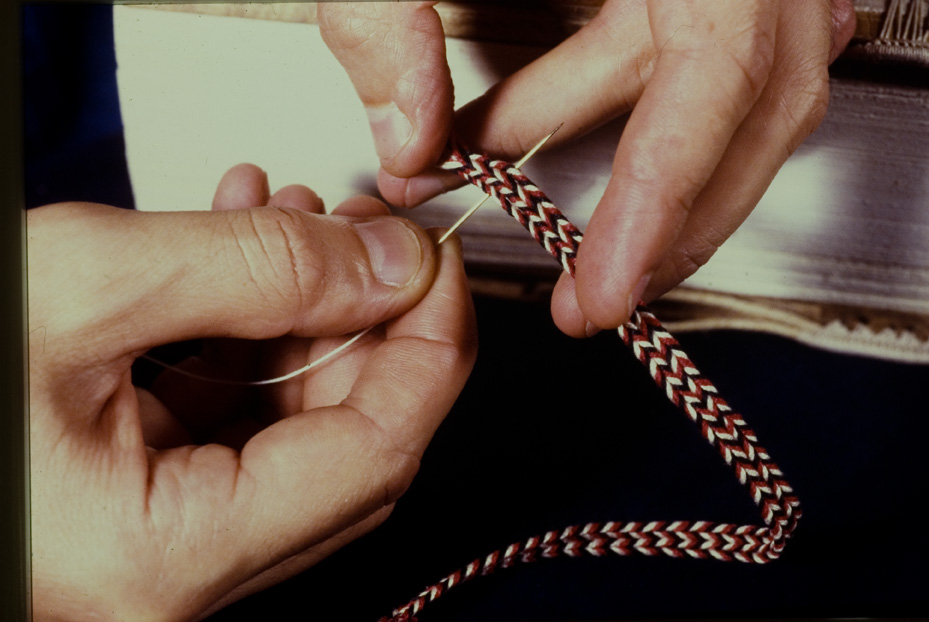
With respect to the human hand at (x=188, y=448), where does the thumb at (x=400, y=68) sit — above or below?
above

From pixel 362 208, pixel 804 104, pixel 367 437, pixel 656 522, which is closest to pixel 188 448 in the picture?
pixel 367 437

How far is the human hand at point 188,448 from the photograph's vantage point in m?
0.44

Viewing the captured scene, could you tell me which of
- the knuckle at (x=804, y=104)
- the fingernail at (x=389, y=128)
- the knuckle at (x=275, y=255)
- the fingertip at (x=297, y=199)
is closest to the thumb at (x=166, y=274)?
the knuckle at (x=275, y=255)

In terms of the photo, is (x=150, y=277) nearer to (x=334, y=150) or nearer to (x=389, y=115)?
(x=389, y=115)

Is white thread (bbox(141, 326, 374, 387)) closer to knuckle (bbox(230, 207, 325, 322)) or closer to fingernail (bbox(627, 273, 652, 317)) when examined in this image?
knuckle (bbox(230, 207, 325, 322))

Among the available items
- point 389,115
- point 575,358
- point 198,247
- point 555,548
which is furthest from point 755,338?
point 198,247

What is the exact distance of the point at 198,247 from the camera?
17.1 inches

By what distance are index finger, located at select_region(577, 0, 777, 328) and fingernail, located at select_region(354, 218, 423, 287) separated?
13 centimetres

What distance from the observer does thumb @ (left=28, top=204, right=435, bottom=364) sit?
17.0 inches

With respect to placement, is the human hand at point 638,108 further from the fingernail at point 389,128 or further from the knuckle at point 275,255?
the knuckle at point 275,255

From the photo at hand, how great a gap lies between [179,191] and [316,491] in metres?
0.47

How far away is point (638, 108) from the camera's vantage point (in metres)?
0.49

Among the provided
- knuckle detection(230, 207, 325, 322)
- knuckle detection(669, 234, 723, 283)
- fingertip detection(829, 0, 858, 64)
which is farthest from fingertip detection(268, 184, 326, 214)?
fingertip detection(829, 0, 858, 64)

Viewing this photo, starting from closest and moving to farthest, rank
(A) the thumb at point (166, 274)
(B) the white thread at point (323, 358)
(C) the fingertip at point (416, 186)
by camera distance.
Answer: (A) the thumb at point (166, 274)
(B) the white thread at point (323, 358)
(C) the fingertip at point (416, 186)
